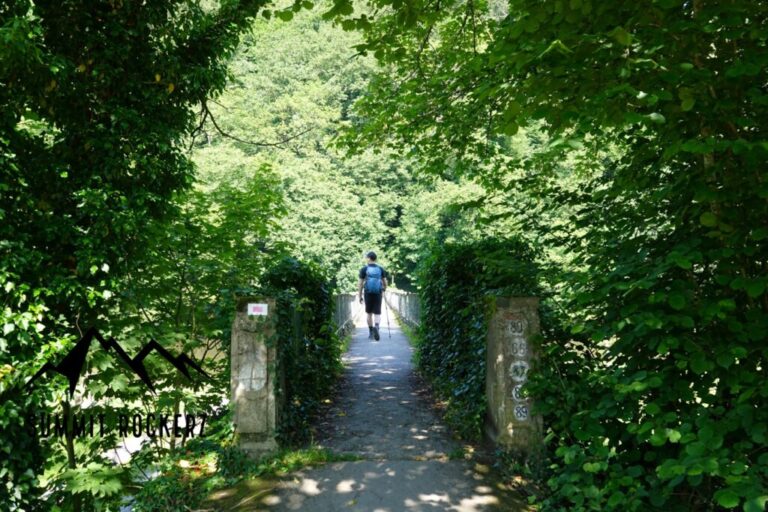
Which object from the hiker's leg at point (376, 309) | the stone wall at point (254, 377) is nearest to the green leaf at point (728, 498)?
the stone wall at point (254, 377)

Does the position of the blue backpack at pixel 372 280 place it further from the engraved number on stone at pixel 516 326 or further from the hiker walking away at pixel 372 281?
the engraved number on stone at pixel 516 326

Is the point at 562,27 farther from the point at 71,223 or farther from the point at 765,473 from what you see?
the point at 71,223

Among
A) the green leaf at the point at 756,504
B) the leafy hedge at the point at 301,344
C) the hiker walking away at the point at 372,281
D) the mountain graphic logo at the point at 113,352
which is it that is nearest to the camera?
the green leaf at the point at 756,504

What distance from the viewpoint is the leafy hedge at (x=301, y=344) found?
19.9 ft

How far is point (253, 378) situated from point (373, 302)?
726 centimetres

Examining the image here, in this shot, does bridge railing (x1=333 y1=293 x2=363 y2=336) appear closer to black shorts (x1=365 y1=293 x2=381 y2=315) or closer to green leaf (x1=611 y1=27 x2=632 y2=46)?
black shorts (x1=365 y1=293 x2=381 y2=315)

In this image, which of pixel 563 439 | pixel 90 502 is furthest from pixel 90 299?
pixel 563 439

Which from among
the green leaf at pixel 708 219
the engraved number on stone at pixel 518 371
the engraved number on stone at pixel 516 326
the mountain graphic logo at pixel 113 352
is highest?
the green leaf at pixel 708 219

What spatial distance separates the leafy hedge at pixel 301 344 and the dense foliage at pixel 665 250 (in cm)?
277

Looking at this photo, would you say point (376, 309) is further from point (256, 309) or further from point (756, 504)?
point (756, 504)

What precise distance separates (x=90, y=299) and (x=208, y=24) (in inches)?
146

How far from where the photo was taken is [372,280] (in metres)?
12.4

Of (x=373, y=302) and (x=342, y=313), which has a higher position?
(x=373, y=302)

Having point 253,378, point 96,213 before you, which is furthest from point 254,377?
point 96,213
